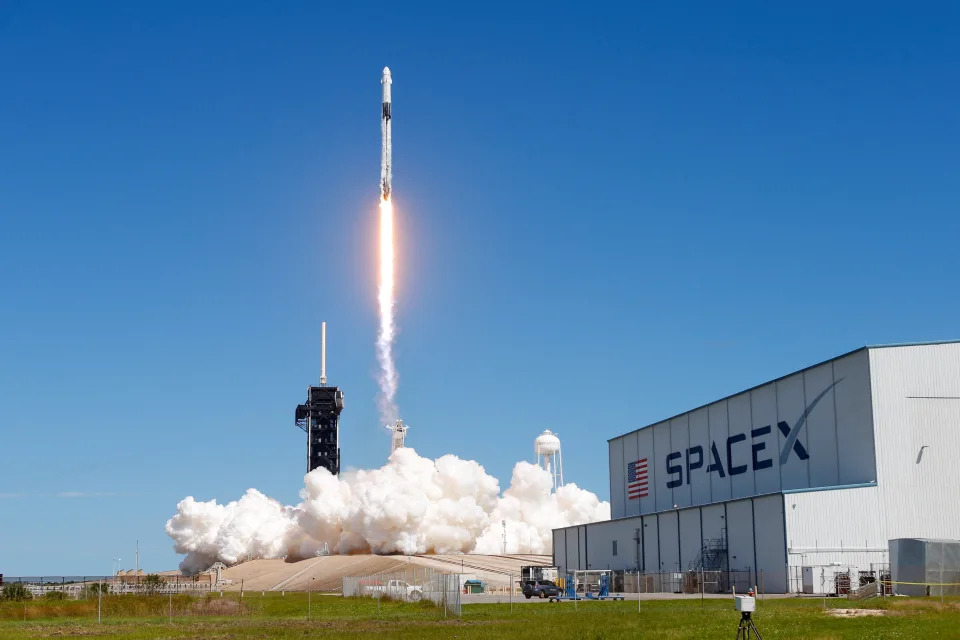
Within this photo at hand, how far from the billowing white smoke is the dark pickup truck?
5471cm

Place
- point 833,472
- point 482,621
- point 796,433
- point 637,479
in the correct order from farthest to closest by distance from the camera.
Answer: point 637,479
point 796,433
point 833,472
point 482,621

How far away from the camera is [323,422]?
430 feet

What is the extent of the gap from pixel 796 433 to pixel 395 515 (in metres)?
60.2

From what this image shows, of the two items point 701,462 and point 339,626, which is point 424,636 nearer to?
point 339,626

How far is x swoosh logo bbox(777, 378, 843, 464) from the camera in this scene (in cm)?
7094

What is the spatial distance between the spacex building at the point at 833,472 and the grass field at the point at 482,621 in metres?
12.1

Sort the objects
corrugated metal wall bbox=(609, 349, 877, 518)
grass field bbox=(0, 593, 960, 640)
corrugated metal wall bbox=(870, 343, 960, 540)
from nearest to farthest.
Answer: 1. grass field bbox=(0, 593, 960, 640)
2. corrugated metal wall bbox=(870, 343, 960, 540)
3. corrugated metal wall bbox=(609, 349, 877, 518)

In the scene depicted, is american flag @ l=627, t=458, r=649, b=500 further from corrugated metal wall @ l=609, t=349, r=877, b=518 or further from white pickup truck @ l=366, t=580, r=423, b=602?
white pickup truck @ l=366, t=580, r=423, b=602

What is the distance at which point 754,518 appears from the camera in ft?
219

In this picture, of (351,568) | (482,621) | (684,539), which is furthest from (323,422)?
(482,621)

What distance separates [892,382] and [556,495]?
268 ft

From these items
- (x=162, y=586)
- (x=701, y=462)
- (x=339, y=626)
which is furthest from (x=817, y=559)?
(x=162, y=586)

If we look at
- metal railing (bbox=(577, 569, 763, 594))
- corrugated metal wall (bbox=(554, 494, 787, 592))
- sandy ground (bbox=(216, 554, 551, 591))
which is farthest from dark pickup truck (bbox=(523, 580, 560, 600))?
sandy ground (bbox=(216, 554, 551, 591))

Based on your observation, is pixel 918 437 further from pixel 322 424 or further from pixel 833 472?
pixel 322 424
